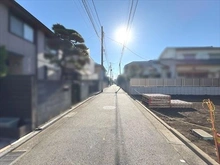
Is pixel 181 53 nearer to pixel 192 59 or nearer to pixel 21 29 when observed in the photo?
pixel 192 59

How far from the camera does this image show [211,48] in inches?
159

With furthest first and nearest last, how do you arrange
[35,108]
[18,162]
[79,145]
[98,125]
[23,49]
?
[23,49]
[98,125]
[35,108]
[79,145]
[18,162]

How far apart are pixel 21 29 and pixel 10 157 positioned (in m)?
7.56

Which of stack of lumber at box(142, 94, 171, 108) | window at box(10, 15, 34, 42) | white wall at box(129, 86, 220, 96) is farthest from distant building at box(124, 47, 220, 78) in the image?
white wall at box(129, 86, 220, 96)

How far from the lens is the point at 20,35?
9148 millimetres

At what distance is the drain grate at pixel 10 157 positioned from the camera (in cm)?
348

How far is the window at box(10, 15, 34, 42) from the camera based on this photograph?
881 centimetres

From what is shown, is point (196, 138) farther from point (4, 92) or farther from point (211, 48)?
point (4, 92)

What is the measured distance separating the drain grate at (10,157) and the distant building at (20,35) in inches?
125

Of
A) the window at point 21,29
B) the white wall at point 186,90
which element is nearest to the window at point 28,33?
the window at point 21,29

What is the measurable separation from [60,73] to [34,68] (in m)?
1.55

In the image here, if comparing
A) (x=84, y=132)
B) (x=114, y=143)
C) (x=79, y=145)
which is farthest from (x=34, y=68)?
(x=114, y=143)

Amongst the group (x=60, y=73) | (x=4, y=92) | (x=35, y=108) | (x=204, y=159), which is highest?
(x=60, y=73)

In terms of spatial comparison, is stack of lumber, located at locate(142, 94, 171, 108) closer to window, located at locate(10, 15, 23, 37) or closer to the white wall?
the white wall
